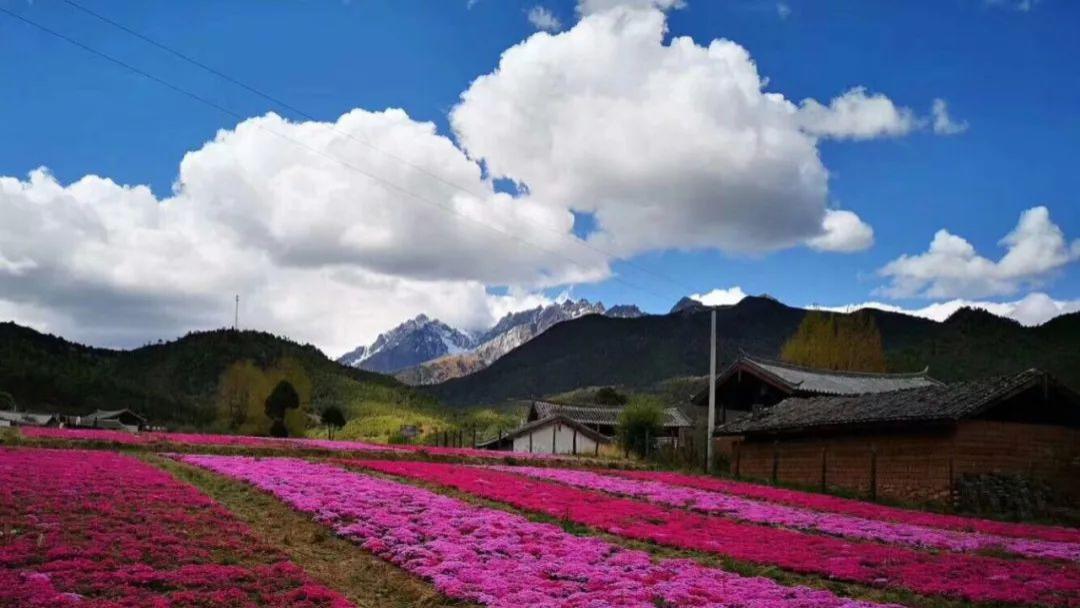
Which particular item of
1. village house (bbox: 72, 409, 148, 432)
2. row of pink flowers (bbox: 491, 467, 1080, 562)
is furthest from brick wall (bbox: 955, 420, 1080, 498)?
village house (bbox: 72, 409, 148, 432)

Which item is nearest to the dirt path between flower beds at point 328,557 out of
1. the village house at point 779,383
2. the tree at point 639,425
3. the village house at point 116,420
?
the village house at point 779,383

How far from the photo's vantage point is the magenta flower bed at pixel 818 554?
14.7 m

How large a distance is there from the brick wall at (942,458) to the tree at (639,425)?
20.7 meters

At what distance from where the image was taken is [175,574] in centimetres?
1282

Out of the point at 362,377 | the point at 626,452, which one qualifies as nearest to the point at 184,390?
the point at 362,377

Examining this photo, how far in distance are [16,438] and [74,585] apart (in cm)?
2822

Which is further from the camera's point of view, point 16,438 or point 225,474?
point 16,438

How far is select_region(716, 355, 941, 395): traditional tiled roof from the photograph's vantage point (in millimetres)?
49906

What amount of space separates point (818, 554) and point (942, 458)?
16.8 m

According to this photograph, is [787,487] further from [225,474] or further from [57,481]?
[57,481]

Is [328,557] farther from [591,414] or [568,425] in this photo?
[591,414]

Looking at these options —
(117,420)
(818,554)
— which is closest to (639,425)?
(818,554)

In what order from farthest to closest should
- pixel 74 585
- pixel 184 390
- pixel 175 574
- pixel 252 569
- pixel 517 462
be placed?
pixel 184 390 → pixel 517 462 → pixel 252 569 → pixel 175 574 → pixel 74 585

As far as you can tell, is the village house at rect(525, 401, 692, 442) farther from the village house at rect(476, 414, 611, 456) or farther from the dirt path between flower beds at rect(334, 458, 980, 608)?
the dirt path between flower beds at rect(334, 458, 980, 608)
